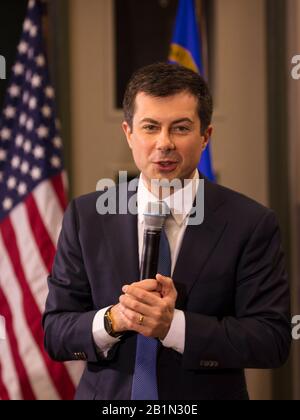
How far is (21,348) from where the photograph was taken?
7.14 ft

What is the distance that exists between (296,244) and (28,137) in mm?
1122

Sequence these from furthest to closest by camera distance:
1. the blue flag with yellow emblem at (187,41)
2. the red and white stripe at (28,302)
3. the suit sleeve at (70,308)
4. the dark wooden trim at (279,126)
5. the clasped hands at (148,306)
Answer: the dark wooden trim at (279,126) → the blue flag with yellow emblem at (187,41) → the red and white stripe at (28,302) → the suit sleeve at (70,308) → the clasped hands at (148,306)

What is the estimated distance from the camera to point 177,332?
124 cm

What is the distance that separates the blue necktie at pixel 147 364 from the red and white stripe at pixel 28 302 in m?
0.95

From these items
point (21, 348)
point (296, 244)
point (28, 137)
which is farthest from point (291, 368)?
point (28, 137)

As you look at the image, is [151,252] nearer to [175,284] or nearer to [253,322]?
[175,284]

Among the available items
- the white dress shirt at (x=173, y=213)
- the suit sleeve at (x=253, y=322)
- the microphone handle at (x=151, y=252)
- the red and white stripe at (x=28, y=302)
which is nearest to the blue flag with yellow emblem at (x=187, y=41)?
the red and white stripe at (x=28, y=302)

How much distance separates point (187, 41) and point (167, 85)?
45.2 inches

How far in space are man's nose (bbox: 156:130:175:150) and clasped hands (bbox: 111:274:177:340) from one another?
10.0 inches

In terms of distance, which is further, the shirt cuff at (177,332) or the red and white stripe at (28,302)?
the red and white stripe at (28,302)

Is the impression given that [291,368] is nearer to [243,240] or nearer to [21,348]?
[21,348]

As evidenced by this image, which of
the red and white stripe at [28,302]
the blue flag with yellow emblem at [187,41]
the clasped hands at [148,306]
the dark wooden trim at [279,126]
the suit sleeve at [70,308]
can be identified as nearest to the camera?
the clasped hands at [148,306]

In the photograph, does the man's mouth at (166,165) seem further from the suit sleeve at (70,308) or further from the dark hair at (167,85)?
the suit sleeve at (70,308)

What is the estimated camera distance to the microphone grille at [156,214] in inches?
46.9
